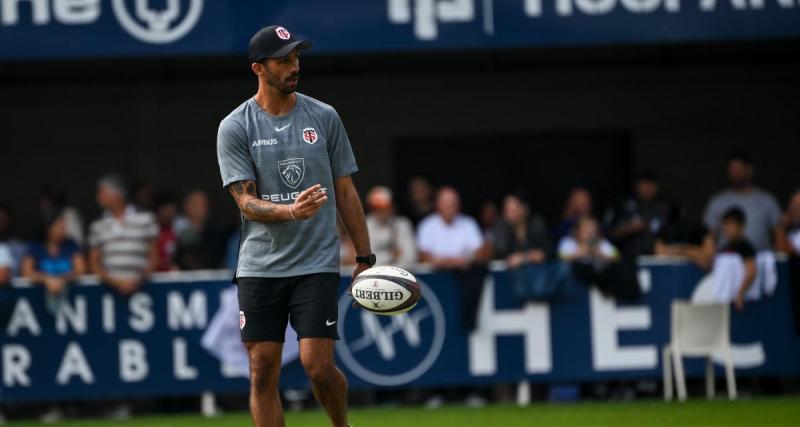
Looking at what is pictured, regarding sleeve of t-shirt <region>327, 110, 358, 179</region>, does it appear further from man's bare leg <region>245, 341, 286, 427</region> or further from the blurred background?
the blurred background

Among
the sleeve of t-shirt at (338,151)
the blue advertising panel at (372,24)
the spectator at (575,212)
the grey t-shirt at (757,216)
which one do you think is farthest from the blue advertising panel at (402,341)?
the sleeve of t-shirt at (338,151)

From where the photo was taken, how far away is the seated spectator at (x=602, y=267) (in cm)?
1307

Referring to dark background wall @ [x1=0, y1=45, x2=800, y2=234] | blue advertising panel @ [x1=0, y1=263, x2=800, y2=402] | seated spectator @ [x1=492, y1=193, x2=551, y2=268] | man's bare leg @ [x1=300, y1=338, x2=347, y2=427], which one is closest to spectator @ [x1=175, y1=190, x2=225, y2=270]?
blue advertising panel @ [x1=0, y1=263, x2=800, y2=402]

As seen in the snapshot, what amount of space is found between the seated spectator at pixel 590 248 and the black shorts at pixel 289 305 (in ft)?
19.7

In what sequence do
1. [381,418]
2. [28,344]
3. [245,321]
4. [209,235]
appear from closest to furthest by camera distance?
[245,321]
[381,418]
[28,344]
[209,235]

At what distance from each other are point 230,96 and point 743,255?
6.42 metres

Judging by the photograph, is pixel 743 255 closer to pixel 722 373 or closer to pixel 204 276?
pixel 722 373

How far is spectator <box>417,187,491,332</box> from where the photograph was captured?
13.1 m

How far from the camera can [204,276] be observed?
43.2 ft

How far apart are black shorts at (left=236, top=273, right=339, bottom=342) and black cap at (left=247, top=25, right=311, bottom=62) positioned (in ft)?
3.63

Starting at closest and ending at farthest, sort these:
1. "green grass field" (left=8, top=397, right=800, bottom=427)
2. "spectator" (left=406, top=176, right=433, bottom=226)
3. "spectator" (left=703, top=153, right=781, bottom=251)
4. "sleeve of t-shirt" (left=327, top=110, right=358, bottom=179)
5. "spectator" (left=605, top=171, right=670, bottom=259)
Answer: "sleeve of t-shirt" (left=327, top=110, right=358, bottom=179)
"green grass field" (left=8, top=397, right=800, bottom=427)
"spectator" (left=605, top=171, right=670, bottom=259)
"spectator" (left=703, top=153, right=781, bottom=251)
"spectator" (left=406, top=176, right=433, bottom=226)

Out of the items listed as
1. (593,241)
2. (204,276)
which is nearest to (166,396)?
(204,276)

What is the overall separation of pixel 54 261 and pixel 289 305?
6176mm

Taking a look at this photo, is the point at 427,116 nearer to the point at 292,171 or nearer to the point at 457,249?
the point at 457,249
